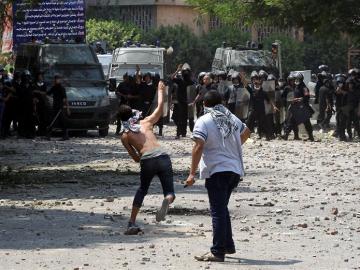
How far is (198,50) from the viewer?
62.5 meters

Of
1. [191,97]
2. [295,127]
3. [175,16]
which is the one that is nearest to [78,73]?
[191,97]

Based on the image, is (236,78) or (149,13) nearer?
(236,78)

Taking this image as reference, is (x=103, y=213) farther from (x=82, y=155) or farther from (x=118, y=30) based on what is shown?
(x=118, y=30)

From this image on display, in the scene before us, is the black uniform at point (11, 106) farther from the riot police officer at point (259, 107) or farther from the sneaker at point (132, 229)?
the sneaker at point (132, 229)

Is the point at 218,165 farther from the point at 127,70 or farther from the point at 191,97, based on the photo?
the point at 127,70

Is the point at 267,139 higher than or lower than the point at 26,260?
lower

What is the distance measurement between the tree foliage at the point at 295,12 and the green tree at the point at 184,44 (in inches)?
964

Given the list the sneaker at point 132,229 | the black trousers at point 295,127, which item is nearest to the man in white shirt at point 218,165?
the sneaker at point 132,229

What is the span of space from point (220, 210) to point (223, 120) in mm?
856

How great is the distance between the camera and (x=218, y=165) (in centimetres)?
1100

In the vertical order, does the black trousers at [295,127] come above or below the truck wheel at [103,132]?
above

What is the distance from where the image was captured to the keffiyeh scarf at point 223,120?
436 inches

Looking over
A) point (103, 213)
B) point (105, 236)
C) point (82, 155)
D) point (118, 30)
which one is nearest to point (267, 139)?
point (82, 155)

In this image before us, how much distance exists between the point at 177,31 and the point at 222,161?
5216cm
